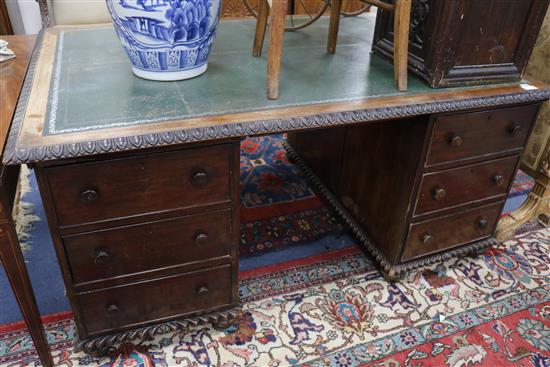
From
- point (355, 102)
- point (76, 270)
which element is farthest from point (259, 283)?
point (355, 102)

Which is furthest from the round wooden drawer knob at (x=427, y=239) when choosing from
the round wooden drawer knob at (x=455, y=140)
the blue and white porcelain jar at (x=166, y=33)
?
the blue and white porcelain jar at (x=166, y=33)

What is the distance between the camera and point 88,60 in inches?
52.4

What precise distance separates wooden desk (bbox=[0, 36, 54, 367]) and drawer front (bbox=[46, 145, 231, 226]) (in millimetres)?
106

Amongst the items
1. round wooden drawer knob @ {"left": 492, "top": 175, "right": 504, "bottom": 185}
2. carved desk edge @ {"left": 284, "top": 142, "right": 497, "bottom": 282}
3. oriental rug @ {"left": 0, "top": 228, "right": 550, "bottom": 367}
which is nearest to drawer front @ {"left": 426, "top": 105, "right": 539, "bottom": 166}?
round wooden drawer knob @ {"left": 492, "top": 175, "right": 504, "bottom": 185}

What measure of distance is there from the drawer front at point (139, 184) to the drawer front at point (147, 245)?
54 millimetres

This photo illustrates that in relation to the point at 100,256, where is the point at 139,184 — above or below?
above

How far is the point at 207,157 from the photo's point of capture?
1.07 meters

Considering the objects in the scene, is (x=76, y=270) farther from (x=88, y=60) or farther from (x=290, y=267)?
(x=290, y=267)

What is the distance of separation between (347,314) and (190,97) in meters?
0.89

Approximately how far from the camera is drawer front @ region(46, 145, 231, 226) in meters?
0.99

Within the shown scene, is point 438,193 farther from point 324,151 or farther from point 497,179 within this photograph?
point 324,151

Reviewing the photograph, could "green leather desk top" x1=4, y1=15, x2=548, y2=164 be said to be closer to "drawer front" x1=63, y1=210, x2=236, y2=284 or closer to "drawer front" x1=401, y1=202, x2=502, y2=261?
"drawer front" x1=63, y1=210, x2=236, y2=284

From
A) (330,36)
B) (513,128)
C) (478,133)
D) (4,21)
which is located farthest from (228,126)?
(4,21)

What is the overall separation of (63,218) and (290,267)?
0.89m
